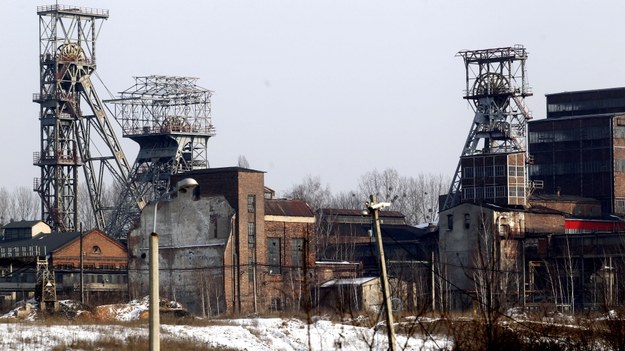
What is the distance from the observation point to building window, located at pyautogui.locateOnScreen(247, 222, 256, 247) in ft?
214

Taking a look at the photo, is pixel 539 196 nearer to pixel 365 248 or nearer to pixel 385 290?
pixel 365 248

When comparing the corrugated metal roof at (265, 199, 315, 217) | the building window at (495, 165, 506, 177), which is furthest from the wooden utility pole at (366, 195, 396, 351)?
the building window at (495, 165, 506, 177)

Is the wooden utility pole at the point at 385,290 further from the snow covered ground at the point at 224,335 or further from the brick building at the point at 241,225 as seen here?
the brick building at the point at 241,225

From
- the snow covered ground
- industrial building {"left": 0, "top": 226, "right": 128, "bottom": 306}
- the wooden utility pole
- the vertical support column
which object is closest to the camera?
the vertical support column

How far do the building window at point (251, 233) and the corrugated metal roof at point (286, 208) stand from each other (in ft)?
7.06

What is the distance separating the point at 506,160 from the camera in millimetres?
67812

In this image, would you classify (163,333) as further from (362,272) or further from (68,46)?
(68,46)

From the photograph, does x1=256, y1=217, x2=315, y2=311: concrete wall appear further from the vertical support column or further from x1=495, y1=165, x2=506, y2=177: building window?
the vertical support column

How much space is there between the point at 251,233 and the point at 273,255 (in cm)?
250

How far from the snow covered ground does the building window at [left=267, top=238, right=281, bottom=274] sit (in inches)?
956

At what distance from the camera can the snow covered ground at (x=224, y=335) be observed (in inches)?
1396

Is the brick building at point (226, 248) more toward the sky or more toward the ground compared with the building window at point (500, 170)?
more toward the ground

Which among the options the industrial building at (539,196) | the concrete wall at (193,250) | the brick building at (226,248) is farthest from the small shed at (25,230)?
the industrial building at (539,196)

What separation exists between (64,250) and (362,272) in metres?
17.1
